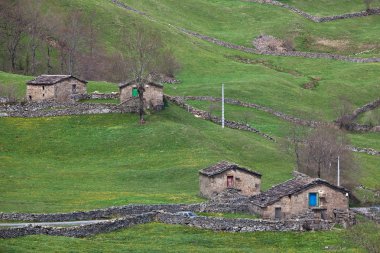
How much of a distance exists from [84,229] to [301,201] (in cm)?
2007

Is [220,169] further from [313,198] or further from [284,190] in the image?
[313,198]

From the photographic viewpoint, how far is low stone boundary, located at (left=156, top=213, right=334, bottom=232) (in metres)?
85.8

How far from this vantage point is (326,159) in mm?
115625

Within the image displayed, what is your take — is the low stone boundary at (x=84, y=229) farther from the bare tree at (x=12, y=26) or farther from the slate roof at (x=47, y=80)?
the bare tree at (x=12, y=26)

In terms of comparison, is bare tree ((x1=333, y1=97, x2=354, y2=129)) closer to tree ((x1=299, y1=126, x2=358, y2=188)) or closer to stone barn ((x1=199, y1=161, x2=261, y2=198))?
tree ((x1=299, y1=126, x2=358, y2=188))

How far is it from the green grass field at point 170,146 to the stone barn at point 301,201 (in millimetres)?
6951

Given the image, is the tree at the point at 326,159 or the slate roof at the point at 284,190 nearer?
the slate roof at the point at 284,190

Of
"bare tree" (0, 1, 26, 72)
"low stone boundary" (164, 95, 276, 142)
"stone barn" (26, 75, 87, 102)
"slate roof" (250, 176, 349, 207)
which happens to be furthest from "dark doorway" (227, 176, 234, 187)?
"bare tree" (0, 1, 26, 72)

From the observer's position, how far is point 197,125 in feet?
431

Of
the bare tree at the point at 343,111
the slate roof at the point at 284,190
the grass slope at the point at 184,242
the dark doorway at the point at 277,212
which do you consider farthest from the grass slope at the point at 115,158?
the bare tree at the point at 343,111

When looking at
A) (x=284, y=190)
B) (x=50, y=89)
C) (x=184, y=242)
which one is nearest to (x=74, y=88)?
(x=50, y=89)

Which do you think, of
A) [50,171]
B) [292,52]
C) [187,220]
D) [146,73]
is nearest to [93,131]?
[50,171]

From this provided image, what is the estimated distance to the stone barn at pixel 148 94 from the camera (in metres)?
131

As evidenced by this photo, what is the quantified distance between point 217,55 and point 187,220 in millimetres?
99777
